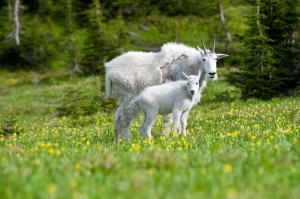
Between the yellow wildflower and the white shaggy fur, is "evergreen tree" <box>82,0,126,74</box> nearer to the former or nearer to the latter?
the white shaggy fur

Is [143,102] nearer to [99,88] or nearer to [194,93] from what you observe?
[194,93]

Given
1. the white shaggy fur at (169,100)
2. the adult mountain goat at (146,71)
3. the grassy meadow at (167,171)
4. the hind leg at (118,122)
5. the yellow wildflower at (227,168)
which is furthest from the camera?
the hind leg at (118,122)

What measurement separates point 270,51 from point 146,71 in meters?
10.6

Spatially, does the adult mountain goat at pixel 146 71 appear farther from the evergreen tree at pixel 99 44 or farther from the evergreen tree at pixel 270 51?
the evergreen tree at pixel 99 44

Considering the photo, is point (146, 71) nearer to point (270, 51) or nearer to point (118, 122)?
point (118, 122)

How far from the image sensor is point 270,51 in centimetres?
2230

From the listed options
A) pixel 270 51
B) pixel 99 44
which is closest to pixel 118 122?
pixel 270 51

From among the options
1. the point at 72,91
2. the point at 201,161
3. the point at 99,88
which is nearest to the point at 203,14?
the point at 99,88

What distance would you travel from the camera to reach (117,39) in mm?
44156

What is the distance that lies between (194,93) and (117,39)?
107 ft

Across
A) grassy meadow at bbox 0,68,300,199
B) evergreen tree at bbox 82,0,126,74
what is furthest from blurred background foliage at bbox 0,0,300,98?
grassy meadow at bbox 0,68,300,199

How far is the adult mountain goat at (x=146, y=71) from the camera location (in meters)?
13.1

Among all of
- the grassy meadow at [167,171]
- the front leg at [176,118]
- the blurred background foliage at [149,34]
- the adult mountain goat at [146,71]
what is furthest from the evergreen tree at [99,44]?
the grassy meadow at [167,171]

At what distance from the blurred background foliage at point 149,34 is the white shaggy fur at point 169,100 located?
1006cm
